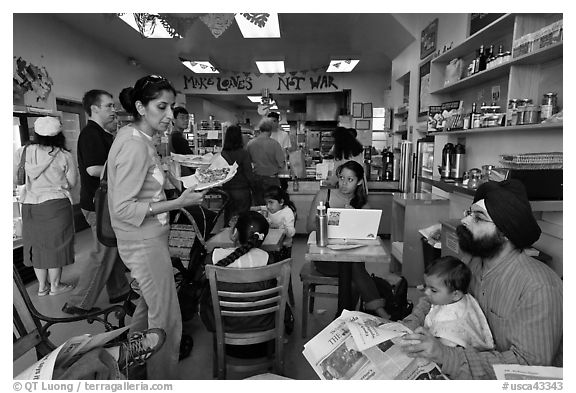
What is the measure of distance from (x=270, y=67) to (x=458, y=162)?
6.31 meters

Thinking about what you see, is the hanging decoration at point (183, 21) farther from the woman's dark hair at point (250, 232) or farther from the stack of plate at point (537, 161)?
the stack of plate at point (537, 161)

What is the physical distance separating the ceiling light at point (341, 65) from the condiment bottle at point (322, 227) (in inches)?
254

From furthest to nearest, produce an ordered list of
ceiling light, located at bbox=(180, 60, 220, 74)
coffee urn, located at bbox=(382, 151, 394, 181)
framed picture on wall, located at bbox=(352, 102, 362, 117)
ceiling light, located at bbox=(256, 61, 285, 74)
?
framed picture on wall, located at bbox=(352, 102, 362, 117) < ceiling light, located at bbox=(256, 61, 285, 74) < ceiling light, located at bbox=(180, 60, 220, 74) < coffee urn, located at bbox=(382, 151, 394, 181)

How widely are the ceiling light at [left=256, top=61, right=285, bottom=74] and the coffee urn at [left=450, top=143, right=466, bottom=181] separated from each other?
5.71 meters

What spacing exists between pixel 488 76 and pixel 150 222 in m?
2.66

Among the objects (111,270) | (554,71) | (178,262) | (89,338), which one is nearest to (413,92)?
(554,71)

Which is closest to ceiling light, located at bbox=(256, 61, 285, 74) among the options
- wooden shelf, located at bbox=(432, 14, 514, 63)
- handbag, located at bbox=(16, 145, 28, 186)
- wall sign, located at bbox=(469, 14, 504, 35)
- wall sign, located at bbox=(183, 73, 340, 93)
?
wall sign, located at bbox=(183, 73, 340, 93)

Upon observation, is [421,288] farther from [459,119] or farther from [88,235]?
[88,235]

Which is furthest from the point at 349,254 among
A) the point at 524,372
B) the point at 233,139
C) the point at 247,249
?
the point at 233,139

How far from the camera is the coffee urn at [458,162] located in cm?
348

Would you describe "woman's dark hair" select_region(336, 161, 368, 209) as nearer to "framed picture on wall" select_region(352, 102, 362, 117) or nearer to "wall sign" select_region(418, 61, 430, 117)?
"wall sign" select_region(418, 61, 430, 117)

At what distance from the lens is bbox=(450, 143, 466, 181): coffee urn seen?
11.4 ft

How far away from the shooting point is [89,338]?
47.3 inches

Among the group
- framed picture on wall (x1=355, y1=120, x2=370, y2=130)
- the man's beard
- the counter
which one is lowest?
the counter
